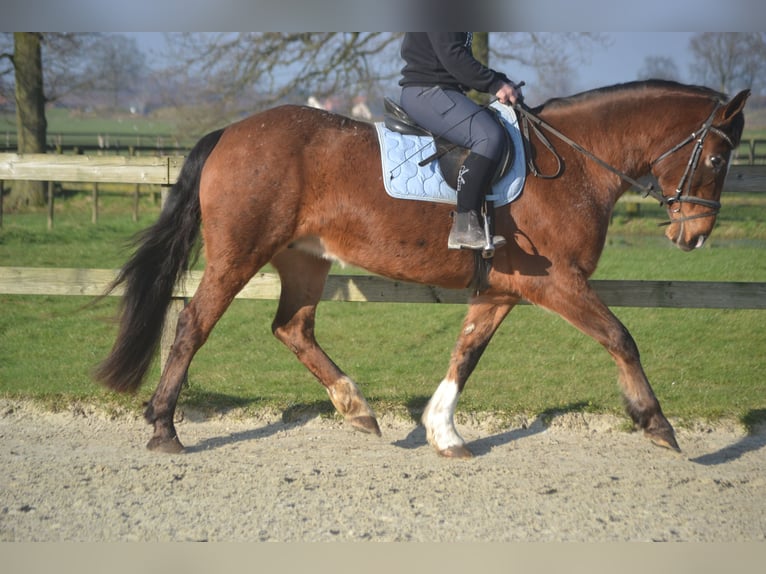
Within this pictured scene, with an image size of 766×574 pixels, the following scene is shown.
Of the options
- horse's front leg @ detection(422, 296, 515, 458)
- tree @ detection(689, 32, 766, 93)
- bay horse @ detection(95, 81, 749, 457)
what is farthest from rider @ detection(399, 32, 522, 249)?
tree @ detection(689, 32, 766, 93)

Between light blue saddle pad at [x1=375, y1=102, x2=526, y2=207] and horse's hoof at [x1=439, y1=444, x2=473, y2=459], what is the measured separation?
5.07 ft

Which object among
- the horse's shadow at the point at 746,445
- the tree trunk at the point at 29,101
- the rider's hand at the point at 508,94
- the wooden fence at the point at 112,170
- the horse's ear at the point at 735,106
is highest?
the horse's ear at the point at 735,106

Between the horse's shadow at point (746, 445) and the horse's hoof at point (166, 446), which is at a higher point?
the horse's shadow at point (746, 445)

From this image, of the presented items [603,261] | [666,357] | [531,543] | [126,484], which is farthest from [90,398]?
[603,261]

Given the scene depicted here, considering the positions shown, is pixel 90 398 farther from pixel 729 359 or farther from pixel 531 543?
pixel 729 359

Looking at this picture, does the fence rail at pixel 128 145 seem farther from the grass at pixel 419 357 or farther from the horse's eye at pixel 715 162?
the horse's eye at pixel 715 162

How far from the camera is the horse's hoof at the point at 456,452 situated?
5.30m

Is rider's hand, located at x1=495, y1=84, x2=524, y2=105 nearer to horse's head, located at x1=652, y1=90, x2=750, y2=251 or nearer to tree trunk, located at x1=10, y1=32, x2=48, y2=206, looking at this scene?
horse's head, located at x1=652, y1=90, x2=750, y2=251

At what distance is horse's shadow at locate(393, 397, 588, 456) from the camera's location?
18.3 ft

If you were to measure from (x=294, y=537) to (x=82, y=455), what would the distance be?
1932 millimetres

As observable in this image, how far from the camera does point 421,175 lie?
16.8 ft

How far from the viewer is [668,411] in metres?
6.09

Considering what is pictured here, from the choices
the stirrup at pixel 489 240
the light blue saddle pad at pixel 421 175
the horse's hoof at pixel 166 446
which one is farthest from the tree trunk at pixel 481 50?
the horse's hoof at pixel 166 446

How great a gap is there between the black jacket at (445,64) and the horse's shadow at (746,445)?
2677 millimetres
